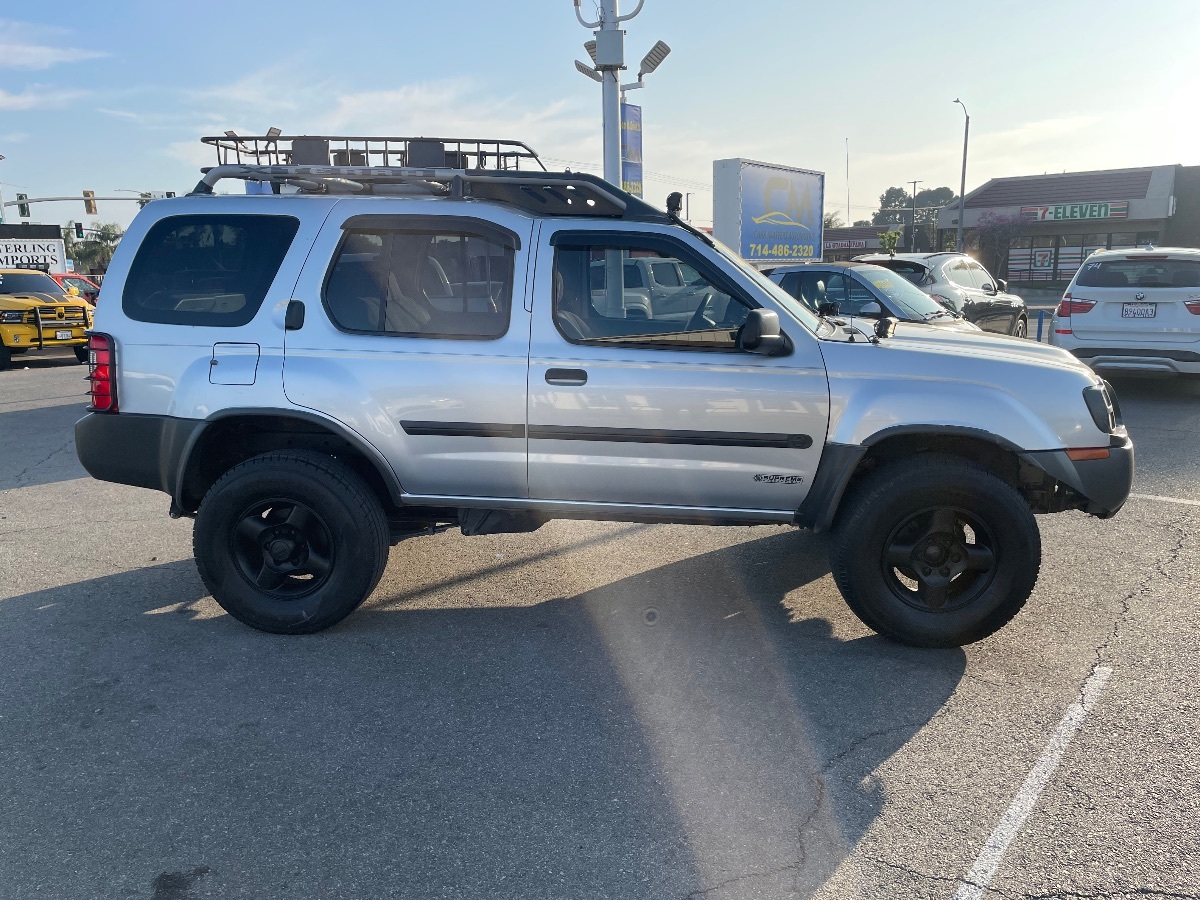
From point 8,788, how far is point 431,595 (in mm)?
2168

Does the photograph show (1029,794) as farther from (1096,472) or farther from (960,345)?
(960,345)

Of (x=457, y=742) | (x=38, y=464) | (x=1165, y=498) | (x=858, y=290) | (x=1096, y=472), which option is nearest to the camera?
(x=457, y=742)

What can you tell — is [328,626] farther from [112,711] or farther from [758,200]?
[758,200]

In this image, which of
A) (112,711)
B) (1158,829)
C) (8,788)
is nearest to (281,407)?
(112,711)

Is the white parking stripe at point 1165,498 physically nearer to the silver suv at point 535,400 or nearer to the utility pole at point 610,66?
the silver suv at point 535,400

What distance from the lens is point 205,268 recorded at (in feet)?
14.4

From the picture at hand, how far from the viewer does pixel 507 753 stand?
3.36 metres

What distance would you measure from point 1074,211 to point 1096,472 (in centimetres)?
4621

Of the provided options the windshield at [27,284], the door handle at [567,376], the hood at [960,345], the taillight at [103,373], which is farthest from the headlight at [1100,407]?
the windshield at [27,284]

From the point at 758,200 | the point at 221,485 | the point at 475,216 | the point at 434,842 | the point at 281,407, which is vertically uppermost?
the point at 758,200

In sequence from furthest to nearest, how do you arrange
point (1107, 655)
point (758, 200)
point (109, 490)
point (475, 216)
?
point (758, 200), point (109, 490), point (475, 216), point (1107, 655)

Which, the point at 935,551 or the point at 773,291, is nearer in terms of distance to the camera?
the point at 935,551

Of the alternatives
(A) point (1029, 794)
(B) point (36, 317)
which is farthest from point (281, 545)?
(B) point (36, 317)

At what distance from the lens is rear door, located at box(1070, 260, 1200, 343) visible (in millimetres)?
9914
